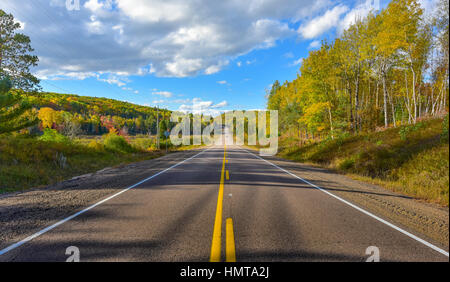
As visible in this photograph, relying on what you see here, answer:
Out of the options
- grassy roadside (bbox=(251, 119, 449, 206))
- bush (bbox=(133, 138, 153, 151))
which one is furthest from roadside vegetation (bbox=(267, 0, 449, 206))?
bush (bbox=(133, 138, 153, 151))

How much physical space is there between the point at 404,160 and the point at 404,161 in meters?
0.06

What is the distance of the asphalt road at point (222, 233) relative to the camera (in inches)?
107

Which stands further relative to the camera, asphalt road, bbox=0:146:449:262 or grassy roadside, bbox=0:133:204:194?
grassy roadside, bbox=0:133:204:194

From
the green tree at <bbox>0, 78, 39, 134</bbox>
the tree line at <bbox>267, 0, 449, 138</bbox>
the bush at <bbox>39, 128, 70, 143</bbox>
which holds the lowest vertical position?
the bush at <bbox>39, 128, 70, 143</bbox>

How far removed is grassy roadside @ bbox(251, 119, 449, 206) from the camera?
5.17 metres

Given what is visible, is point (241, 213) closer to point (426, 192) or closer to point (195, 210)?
point (195, 210)

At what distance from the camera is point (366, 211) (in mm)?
4652

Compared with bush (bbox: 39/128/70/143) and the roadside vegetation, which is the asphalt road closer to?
the roadside vegetation

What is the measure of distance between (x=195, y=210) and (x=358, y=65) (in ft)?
75.9

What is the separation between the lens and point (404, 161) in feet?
28.2

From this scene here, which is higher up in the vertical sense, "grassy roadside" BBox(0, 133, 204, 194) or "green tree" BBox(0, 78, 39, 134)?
"green tree" BBox(0, 78, 39, 134)

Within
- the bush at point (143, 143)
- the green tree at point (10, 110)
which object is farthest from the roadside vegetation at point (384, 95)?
the bush at point (143, 143)
